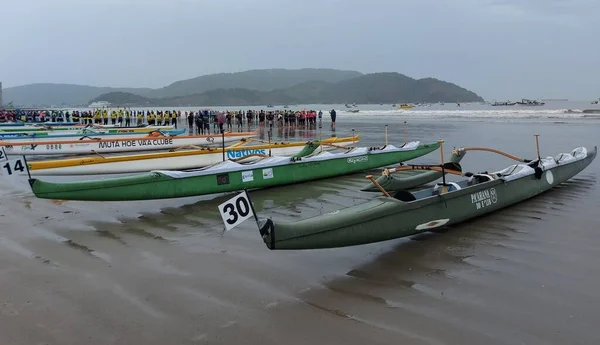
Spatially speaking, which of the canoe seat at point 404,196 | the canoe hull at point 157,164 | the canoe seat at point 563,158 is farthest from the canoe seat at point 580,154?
the canoe hull at point 157,164

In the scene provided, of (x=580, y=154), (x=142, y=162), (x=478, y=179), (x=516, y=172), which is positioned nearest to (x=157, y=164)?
(x=142, y=162)

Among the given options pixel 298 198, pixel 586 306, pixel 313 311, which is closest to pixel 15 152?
pixel 298 198

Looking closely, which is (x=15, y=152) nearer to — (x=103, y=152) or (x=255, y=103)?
(x=103, y=152)

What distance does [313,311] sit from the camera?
164 inches

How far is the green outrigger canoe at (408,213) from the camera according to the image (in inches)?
189

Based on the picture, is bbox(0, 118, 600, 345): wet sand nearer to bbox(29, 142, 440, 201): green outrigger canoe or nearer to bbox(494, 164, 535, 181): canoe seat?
bbox(29, 142, 440, 201): green outrigger canoe

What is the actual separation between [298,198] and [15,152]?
1092cm

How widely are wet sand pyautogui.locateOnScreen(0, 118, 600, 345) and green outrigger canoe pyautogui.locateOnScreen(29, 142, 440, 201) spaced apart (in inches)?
18.1

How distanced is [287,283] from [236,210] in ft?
3.05

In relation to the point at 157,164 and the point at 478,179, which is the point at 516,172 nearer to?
the point at 478,179

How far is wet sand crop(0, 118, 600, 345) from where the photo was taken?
3797 mm

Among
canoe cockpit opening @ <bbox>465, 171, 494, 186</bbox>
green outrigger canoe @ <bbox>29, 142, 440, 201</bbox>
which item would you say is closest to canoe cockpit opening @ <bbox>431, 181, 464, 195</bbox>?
canoe cockpit opening @ <bbox>465, 171, 494, 186</bbox>

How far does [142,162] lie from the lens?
11.2m

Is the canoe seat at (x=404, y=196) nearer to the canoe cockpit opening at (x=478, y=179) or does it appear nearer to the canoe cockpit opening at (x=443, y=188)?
the canoe cockpit opening at (x=443, y=188)
